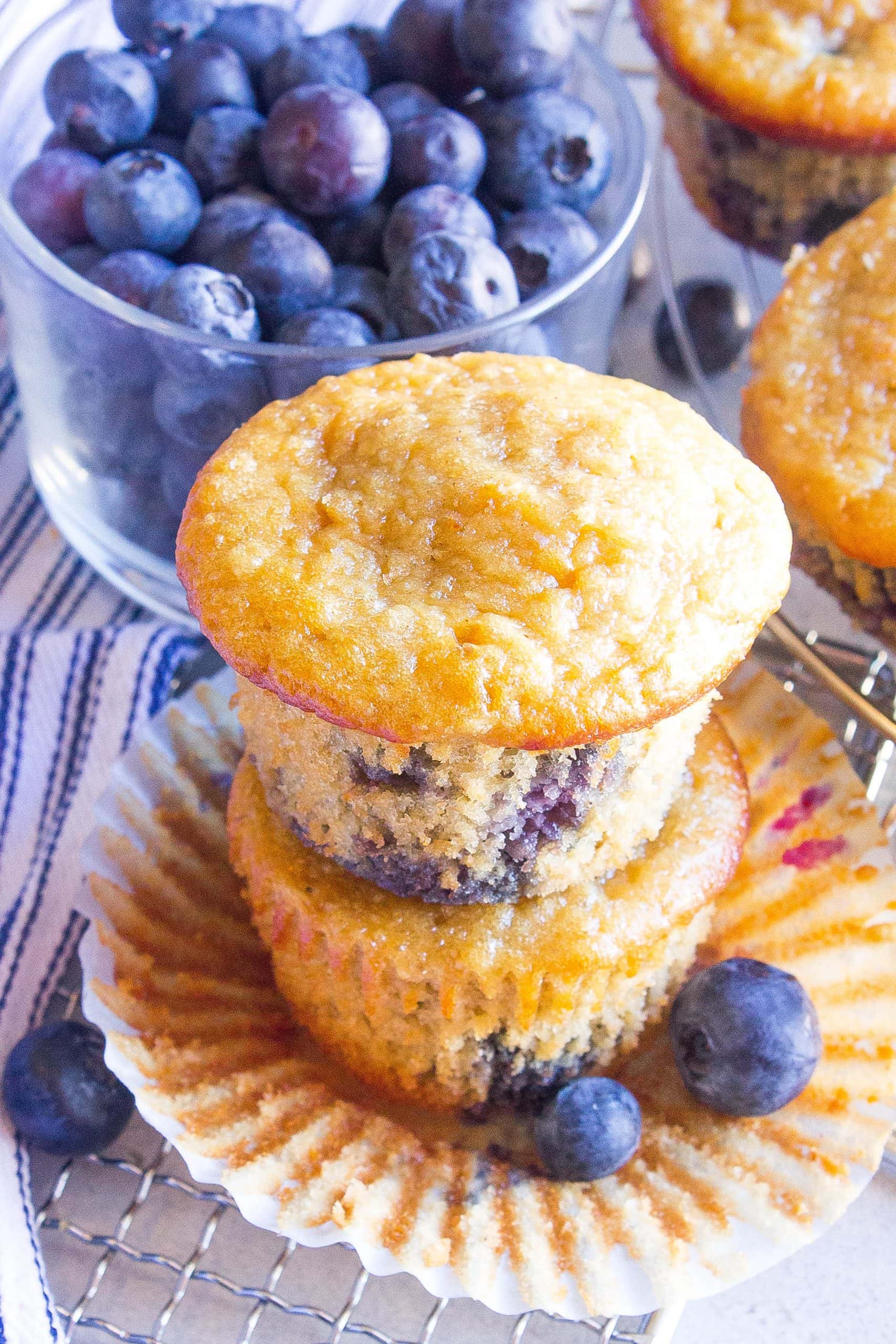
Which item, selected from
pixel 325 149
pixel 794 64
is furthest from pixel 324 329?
pixel 794 64

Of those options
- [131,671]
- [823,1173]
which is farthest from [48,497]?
[823,1173]

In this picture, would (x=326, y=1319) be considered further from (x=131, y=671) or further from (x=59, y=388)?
(x=59, y=388)

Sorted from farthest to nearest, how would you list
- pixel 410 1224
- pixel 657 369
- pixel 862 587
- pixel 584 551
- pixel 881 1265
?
pixel 657 369 → pixel 862 587 → pixel 881 1265 → pixel 410 1224 → pixel 584 551

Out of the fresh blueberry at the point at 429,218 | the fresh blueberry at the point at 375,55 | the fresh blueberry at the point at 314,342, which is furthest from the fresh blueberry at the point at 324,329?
the fresh blueberry at the point at 375,55

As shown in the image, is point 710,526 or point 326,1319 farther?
point 326,1319

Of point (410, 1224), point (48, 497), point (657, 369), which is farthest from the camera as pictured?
point (657, 369)

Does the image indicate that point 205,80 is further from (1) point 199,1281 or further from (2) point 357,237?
(1) point 199,1281
